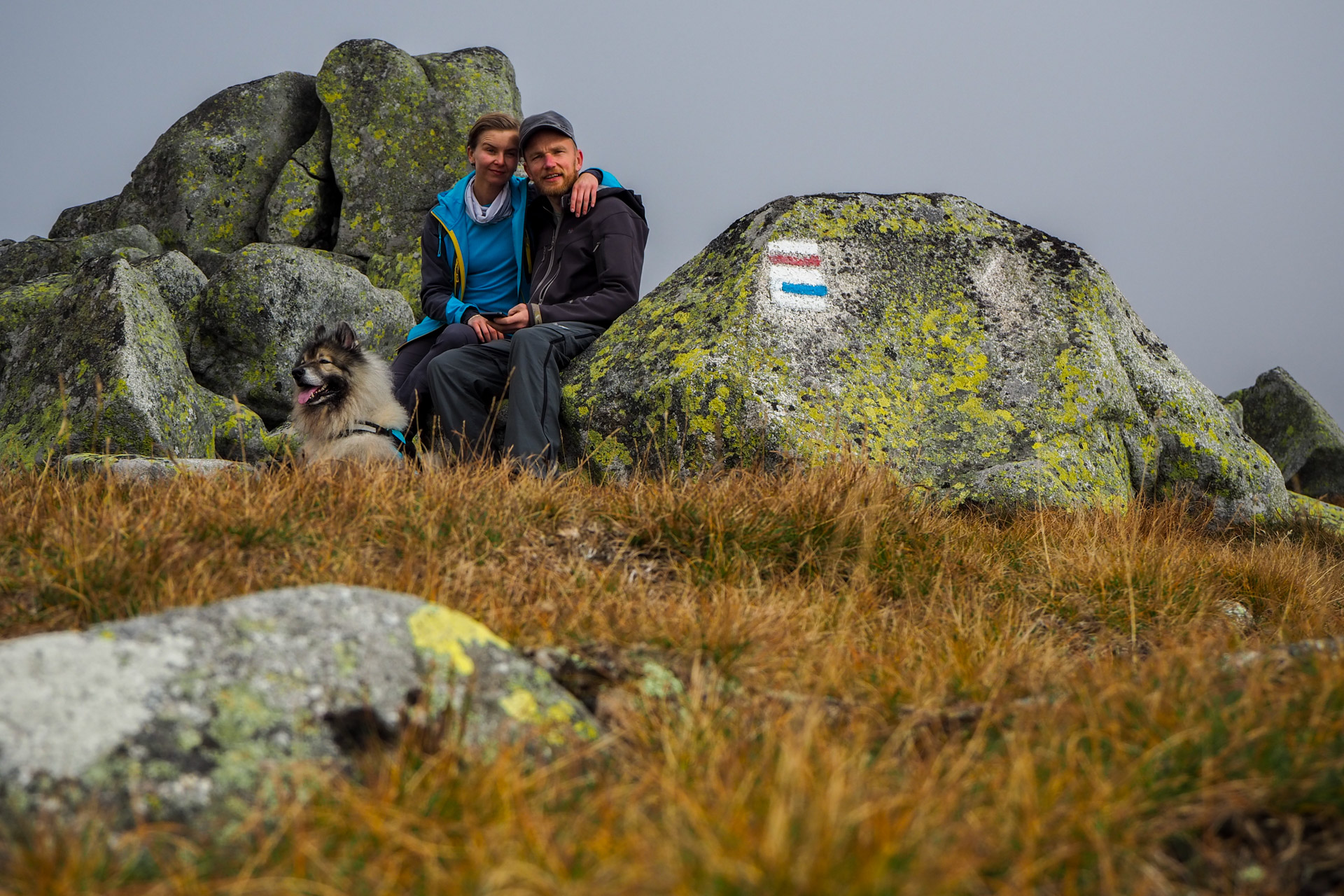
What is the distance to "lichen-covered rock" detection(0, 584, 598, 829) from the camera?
6.86ft

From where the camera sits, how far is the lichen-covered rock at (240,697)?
209 centimetres

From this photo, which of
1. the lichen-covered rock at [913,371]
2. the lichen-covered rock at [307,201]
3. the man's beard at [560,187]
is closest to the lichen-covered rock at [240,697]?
the lichen-covered rock at [913,371]

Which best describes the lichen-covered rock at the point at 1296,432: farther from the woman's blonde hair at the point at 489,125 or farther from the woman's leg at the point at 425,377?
the woman's leg at the point at 425,377

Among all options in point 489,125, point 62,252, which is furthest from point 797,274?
point 62,252

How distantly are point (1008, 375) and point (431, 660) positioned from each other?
5.32 metres

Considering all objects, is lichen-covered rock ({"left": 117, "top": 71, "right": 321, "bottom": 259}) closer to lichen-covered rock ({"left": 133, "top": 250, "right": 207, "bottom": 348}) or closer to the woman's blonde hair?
lichen-covered rock ({"left": 133, "top": 250, "right": 207, "bottom": 348})

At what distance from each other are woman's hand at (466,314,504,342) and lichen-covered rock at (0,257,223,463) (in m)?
3.90

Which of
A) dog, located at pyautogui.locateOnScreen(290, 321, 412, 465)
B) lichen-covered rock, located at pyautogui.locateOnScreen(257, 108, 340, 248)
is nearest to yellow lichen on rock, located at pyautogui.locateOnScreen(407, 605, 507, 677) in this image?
dog, located at pyautogui.locateOnScreen(290, 321, 412, 465)

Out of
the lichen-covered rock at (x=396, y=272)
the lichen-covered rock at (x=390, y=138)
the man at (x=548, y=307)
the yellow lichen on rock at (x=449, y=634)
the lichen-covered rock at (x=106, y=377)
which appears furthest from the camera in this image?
the lichen-covered rock at (x=390, y=138)

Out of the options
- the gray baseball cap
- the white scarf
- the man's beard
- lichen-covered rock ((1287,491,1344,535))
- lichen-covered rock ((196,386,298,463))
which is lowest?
lichen-covered rock ((196,386,298,463))

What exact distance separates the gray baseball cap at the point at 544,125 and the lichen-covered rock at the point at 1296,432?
15.1 m

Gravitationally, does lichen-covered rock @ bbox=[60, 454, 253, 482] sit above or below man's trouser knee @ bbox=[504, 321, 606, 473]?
below

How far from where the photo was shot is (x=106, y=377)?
930 centimetres

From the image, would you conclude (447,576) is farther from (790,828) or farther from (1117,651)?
(1117,651)
